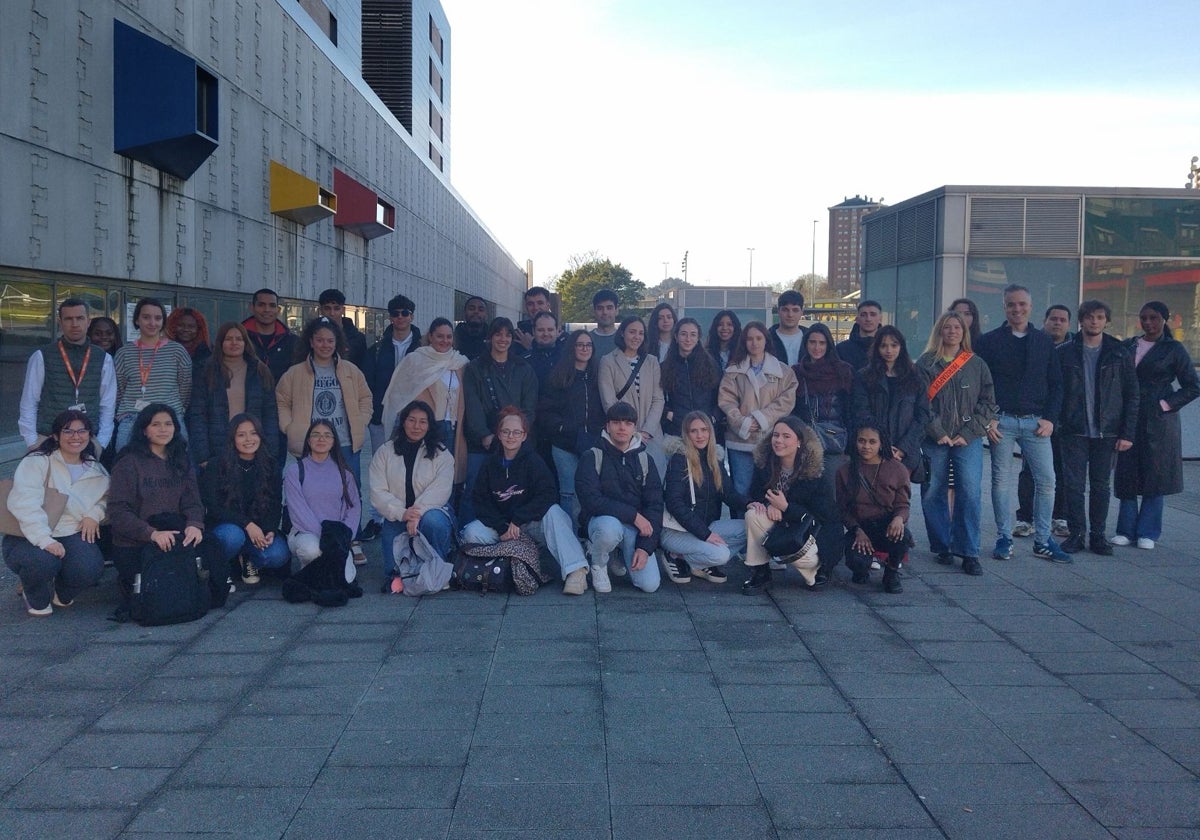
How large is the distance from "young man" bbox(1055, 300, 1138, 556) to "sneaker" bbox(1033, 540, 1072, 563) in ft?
1.23

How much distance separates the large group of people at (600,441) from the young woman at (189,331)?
22 mm

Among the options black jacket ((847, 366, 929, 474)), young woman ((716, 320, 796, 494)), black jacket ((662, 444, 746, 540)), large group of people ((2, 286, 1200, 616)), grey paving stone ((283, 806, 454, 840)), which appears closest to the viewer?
grey paving stone ((283, 806, 454, 840))

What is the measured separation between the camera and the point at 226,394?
7.02 metres

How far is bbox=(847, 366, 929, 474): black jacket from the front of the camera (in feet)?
23.5

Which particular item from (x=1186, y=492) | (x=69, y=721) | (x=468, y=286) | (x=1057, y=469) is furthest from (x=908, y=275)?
(x=468, y=286)

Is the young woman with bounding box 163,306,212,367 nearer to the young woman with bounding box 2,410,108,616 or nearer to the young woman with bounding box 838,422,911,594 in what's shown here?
the young woman with bounding box 2,410,108,616

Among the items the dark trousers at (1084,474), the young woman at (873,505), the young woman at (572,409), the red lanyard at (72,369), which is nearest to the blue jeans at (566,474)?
the young woman at (572,409)

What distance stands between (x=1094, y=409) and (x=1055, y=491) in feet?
2.85

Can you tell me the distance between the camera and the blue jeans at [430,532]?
6598mm

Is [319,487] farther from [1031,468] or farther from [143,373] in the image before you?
[1031,468]

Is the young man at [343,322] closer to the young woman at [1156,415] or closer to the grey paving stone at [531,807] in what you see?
the grey paving stone at [531,807]

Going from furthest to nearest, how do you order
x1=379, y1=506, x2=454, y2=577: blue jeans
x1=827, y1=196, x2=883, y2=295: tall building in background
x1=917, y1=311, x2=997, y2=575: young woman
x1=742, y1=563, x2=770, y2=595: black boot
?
x1=827, y1=196, x2=883, y2=295: tall building in background < x1=917, y1=311, x2=997, y2=575: young woman < x1=742, y1=563, x2=770, y2=595: black boot < x1=379, y1=506, x2=454, y2=577: blue jeans

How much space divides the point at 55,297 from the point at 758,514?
758cm

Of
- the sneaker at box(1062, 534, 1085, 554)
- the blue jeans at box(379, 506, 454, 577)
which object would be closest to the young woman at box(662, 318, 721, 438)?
the blue jeans at box(379, 506, 454, 577)
